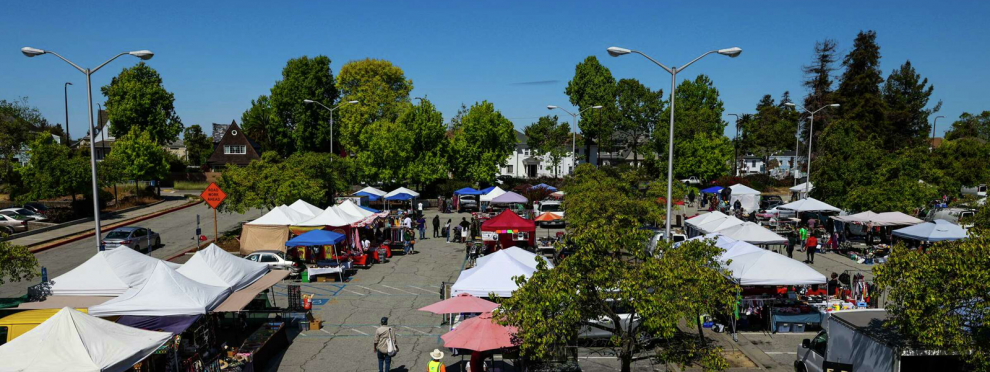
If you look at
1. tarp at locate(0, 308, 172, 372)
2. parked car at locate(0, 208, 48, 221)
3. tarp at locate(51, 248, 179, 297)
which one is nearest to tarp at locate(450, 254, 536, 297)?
tarp at locate(0, 308, 172, 372)

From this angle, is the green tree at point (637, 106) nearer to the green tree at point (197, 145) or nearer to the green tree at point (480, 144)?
the green tree at point (480, 144)

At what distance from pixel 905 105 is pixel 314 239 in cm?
7130

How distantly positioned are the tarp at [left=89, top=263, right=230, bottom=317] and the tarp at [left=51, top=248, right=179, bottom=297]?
1.89m

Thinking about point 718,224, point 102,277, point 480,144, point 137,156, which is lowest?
point 102,277

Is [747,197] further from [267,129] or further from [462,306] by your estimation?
[267,129]

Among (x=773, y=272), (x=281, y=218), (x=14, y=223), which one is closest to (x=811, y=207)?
(x=773, y=272)

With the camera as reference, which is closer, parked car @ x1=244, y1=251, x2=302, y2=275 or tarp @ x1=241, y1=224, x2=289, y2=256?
parked car @ x1=244, y1=251, x2=302, y2=275

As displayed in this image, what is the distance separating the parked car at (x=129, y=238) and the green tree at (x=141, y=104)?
3023cm

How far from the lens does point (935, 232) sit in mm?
22719

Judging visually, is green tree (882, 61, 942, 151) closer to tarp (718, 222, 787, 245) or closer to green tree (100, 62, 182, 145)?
tarp (718, 222, 787, 245)

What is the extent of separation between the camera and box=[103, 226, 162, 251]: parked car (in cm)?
2661

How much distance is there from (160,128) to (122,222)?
22753 mm

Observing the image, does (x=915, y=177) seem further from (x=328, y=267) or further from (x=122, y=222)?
(x=122, y=222)

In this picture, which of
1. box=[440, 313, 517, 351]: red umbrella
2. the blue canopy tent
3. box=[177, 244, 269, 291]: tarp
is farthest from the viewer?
the blue canopy tent
